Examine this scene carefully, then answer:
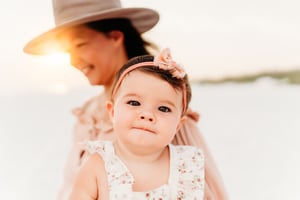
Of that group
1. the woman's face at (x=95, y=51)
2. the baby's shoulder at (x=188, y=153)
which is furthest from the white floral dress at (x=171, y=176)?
the woman's face at (x=95, y=51)

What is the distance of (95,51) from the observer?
160cm

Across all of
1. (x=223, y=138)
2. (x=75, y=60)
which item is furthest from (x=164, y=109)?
(x=223, y=138)

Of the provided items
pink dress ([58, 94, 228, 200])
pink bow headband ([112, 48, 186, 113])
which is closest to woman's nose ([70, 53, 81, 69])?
pink dress ([58, 94, 228, 200])

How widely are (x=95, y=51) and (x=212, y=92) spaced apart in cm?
92

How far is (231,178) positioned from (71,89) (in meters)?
0.73

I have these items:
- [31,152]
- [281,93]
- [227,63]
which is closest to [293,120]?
[281,93]

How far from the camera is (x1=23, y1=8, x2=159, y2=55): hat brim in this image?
1.54 m

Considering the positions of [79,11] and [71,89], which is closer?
[79,11]

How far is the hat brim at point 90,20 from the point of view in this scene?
5.06ft

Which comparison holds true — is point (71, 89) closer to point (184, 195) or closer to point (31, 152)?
point (31, 152)

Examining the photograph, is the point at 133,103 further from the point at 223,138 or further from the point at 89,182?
the point at 223,138

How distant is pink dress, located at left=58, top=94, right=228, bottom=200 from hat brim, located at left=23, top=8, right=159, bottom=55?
0.21m

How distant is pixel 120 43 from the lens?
5.40ft

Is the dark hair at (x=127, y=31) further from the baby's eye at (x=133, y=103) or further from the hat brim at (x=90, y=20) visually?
the baby's eye at (x=133, y=103)
